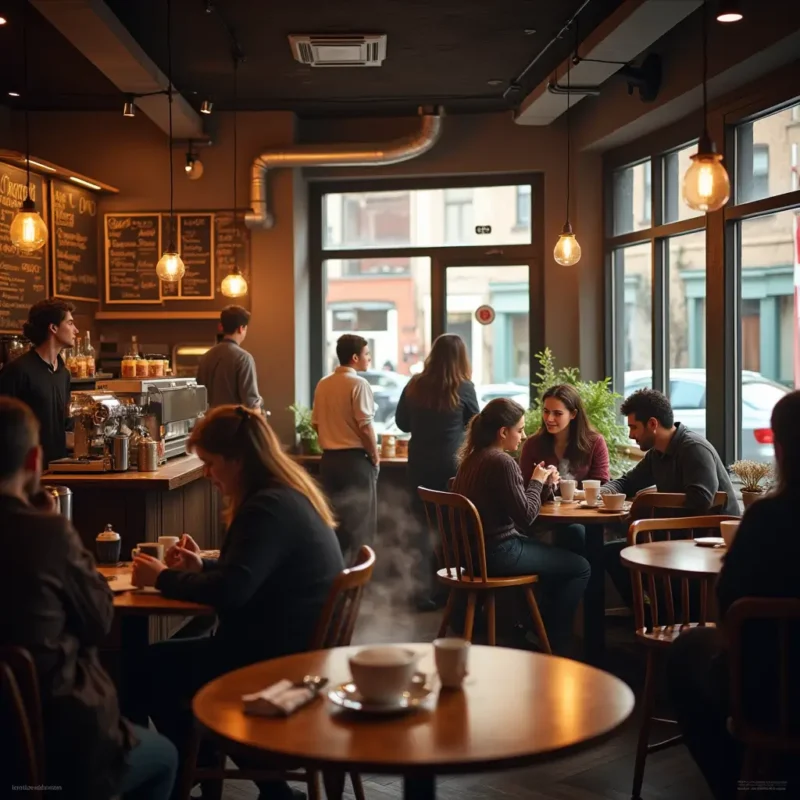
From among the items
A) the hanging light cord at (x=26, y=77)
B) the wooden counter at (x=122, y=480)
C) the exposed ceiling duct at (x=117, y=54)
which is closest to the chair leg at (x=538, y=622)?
the wooden counter at (x=122, y=480)

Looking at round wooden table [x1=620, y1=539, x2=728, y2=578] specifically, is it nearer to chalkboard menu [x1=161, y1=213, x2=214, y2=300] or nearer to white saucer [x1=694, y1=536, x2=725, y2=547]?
white saucer [x1=694, y1=536, x2=725, y2=547]

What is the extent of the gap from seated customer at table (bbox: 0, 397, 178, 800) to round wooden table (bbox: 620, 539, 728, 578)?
5.96ft

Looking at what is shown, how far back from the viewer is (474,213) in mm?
8281

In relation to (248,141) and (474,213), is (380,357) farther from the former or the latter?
(248,141)

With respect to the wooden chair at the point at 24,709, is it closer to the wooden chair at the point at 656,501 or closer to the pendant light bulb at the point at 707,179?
the pendant light bulb at the point at 707,179

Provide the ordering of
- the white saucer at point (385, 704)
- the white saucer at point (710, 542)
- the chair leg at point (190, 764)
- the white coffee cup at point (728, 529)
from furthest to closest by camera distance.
→ the white saucer at point (710, 542), the white coffee cup at point (728, 529), the chair leg at point (190, 764), the white saucer at point (385, 704)

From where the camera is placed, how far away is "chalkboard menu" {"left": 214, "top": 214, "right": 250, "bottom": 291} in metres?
8.05

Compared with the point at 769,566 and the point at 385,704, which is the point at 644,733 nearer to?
the point at 769,566

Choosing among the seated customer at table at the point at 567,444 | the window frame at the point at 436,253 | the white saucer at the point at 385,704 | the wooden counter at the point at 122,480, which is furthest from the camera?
the window frame at the point at 436,253

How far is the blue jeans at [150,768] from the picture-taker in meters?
2.42

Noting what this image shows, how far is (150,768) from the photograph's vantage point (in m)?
2.47

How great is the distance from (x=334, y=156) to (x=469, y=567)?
4.00m

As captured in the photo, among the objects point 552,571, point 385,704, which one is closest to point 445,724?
point 385,704

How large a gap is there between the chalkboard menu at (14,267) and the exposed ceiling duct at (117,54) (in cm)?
92
